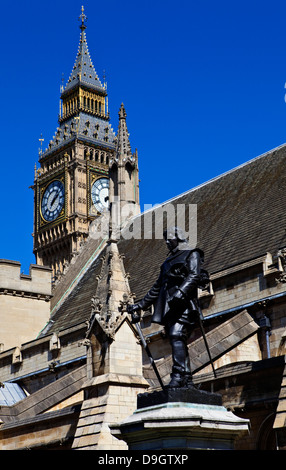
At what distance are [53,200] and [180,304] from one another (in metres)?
77.4

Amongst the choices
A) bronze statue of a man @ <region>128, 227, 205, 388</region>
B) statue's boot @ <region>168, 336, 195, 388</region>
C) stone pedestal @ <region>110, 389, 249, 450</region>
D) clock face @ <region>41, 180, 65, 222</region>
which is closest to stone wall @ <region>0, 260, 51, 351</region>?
bronze statue of a man @ <region>128, 227, 205, 388</region>

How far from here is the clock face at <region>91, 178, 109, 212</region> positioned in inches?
3318

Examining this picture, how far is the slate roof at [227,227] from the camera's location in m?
23.0

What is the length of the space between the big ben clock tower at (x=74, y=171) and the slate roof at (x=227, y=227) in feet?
161

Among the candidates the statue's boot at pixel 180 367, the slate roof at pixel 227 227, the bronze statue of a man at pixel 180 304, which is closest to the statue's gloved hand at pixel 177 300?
the bronze statue of a man at pixel 180 304

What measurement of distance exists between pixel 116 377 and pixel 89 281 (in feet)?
54.7

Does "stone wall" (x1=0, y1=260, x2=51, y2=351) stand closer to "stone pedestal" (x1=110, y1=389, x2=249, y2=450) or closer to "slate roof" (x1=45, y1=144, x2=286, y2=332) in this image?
"slate roof" (x1=45, y1=144, x2=286, y2=332)

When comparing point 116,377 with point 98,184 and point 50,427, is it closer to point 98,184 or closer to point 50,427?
point 50,427

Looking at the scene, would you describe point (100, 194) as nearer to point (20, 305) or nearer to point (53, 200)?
point (53, 200)

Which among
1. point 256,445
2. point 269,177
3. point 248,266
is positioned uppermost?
point 269,177

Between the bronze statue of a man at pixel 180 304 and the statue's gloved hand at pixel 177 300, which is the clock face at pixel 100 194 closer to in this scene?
the bronze statue of a man at pixel 180 304

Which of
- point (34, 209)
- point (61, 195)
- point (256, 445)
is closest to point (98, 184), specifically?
point (61, 195)

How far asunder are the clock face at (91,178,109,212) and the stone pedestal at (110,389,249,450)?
243 feet

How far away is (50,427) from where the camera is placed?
1919 cm
